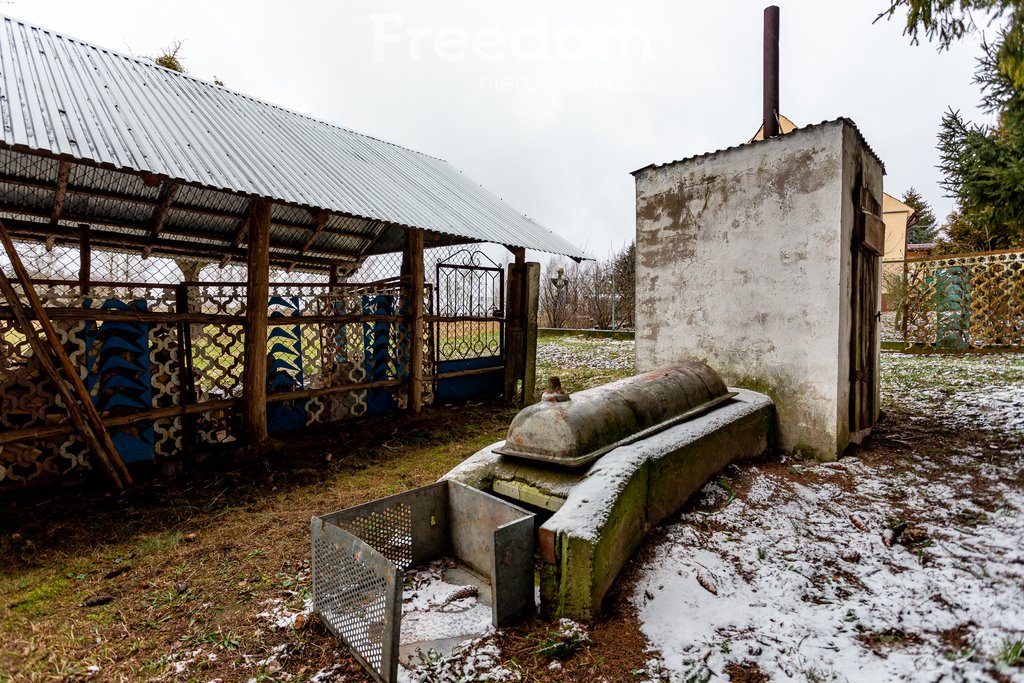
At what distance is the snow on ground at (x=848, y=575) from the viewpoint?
2.37 meters

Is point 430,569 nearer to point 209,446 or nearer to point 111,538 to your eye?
point 111,538

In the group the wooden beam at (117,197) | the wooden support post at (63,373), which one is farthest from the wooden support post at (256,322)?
the wooden support post at (63,373)

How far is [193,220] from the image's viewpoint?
25.0ft

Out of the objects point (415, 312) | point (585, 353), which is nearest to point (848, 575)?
point (415, 312)

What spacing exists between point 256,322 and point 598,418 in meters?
4.00

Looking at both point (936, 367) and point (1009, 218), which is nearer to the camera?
point (1009, 218)

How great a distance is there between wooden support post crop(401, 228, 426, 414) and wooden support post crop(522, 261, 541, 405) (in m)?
1.87

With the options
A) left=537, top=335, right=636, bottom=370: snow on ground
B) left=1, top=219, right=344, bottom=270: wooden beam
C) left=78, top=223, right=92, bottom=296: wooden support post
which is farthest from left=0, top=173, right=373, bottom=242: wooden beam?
left=537, top=335, right=636, bottom=370: snow on ground

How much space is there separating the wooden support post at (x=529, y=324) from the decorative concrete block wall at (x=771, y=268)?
2.73 meters

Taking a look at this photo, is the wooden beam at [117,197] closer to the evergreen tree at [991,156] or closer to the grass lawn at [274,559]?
the grass lawn at [274,559]

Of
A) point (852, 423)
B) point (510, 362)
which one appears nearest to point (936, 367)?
point (852, 423)

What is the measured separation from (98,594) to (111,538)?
0.86 m

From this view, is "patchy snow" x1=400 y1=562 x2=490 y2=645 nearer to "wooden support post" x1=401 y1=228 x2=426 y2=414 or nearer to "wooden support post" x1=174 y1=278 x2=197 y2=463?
"wooden support post" x1=174 y1=278 x2=197 y2=463

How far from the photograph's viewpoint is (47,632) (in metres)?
2.64
